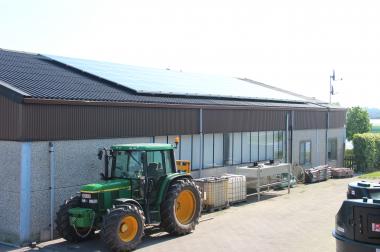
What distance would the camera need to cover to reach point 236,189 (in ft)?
62.1

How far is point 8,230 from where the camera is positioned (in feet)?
44.1

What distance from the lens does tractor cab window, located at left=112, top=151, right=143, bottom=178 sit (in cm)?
1364

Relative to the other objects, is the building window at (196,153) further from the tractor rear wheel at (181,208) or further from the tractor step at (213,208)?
the tractor rear wheel at (181,208)

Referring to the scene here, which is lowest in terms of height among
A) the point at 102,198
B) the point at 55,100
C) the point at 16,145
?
the point at 102,198

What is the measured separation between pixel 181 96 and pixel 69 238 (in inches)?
339

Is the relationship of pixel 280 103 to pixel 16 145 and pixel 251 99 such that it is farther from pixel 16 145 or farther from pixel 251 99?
pixel 16 145

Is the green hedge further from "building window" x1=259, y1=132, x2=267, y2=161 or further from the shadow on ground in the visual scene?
the shadow on ground

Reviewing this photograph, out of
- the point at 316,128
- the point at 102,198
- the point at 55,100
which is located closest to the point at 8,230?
the point at 102,198

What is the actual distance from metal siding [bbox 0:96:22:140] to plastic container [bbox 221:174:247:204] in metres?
8.28

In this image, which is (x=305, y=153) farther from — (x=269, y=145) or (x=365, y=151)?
(x=365, y=151)

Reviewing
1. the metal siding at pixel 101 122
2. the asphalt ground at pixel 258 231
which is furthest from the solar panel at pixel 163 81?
the asphalt ground at pixel 258 231

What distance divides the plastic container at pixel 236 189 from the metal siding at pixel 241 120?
7.55ft

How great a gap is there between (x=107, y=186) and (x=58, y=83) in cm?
447

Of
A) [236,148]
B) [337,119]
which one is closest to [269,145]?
[236,148]
